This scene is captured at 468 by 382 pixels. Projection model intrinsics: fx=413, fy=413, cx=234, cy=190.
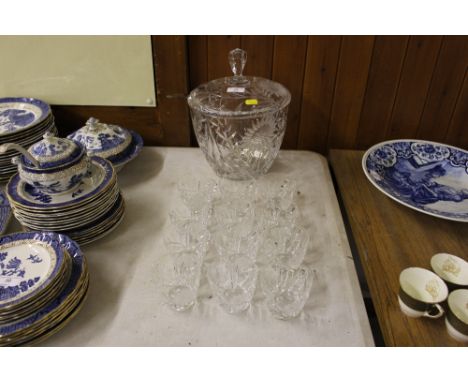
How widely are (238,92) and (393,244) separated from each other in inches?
20.5

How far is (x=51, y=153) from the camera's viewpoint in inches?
32.2

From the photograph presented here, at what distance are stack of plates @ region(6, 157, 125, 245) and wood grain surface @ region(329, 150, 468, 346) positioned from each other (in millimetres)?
535

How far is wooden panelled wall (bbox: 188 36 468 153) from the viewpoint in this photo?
3.48 feet

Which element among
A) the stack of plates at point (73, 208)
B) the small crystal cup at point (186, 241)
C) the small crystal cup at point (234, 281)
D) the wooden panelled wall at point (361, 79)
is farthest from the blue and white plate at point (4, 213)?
the wooden panelled wall at point (361, 79)

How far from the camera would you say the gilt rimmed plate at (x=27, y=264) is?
68 centimetres

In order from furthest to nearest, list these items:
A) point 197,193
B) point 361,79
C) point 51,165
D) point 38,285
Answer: point 361,79
point 197,193
point 51,165
point 38,285

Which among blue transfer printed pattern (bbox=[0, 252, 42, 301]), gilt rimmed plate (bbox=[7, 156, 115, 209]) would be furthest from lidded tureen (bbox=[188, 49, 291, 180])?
blue transfer printed pattern (bbox=[0, 252, 42, 301])

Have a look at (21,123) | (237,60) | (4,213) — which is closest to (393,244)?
(237,60)

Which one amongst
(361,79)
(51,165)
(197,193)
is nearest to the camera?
(51,165)

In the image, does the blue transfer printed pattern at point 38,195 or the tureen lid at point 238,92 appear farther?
the tureen lid at point 238,92

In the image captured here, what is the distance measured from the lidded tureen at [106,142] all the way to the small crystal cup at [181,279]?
35 centimetres

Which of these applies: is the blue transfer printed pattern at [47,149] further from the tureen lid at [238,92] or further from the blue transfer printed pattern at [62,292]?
the tureen lid at [238,92]

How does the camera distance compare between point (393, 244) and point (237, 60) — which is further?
point (237, 60)

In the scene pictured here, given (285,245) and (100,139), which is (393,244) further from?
(100,139)
